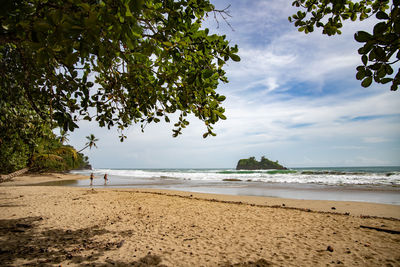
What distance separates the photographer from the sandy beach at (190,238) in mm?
3600

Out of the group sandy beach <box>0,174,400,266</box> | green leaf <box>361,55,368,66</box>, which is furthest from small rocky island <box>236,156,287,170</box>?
green leaf <box>361,55,368,66</box>

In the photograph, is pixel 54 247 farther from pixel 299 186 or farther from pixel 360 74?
pixel 299 186

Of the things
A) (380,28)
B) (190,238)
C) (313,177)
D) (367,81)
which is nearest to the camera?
(380,28)

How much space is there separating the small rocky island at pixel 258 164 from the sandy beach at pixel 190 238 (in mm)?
67957

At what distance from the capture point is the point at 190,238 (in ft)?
15.5

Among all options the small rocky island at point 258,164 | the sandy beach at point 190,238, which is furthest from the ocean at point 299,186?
the small rocky island at point 258,164

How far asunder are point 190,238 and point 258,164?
75.3 m

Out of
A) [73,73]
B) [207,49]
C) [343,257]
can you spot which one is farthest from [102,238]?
[343,257]

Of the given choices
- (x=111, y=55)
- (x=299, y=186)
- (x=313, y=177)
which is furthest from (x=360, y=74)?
(x=313, y=177)

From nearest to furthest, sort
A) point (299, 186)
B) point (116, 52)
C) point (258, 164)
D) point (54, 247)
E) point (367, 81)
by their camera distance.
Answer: point (367, 81) < point (116, 52) < point (54, 247) < point (299, 186) < point (258, 164)

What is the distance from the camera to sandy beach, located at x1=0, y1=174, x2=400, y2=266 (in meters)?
3.60

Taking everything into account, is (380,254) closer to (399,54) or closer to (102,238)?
(399,54)

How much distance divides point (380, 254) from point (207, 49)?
5.15 m

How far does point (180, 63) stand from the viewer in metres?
2.68
